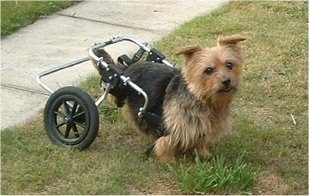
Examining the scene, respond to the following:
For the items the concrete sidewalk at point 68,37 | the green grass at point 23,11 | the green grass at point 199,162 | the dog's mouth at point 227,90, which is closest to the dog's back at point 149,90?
the green grass at point 199,162

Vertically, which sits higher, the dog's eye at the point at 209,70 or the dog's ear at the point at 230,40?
the dog's ear at the point at 230,40

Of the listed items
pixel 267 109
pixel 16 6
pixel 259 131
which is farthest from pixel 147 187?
pixel 16 6

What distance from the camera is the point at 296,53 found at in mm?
7621

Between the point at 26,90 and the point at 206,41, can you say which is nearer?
the point at 26,90

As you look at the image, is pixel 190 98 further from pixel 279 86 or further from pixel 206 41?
pixel 206 41

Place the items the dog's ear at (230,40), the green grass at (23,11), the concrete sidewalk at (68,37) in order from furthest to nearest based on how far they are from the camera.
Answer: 1. the green grass at (23,11)
2. the concrete sidewalk at (68,37)
3. the dog's ear at (230,40)

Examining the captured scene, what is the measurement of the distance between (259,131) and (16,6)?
392 centimetres

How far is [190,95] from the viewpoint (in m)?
5.14

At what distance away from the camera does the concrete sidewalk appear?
6461 millimetres

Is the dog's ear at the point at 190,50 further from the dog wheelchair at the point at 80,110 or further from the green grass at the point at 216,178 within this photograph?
the green grass at the point at 216,178

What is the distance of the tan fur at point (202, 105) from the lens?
16.4 ft

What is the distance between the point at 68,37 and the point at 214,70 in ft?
10.9

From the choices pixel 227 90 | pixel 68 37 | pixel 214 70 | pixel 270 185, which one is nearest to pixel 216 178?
Answer: pixel 270 185

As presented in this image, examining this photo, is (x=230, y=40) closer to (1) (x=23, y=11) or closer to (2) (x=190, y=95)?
(2) (x=190, y=95)
